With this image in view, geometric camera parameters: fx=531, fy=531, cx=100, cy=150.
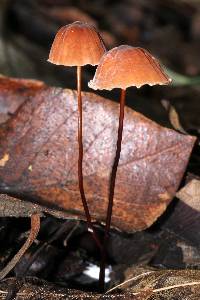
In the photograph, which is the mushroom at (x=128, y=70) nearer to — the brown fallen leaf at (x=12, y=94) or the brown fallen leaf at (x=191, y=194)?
the brown fallen leaf at (x=191, y=194)

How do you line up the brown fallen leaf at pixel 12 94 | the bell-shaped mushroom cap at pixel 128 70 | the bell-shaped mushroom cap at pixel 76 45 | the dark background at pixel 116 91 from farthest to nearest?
1. the brown fallen leaf at pixel 12 94
2. the dark background at pixel 116 91
3. the bell-shaped mushroom cap at pixel 76 45
4. the bell-shaped mushroom cap at pixel 128 70

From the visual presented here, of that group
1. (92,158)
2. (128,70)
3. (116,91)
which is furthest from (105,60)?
(116,91)

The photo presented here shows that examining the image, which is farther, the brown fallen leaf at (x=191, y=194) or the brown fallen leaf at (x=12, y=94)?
the brown fallen leaf at (x=12, y=94)

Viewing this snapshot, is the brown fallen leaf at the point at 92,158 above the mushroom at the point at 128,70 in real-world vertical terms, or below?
below

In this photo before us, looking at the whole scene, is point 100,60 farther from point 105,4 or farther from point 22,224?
point 105,4

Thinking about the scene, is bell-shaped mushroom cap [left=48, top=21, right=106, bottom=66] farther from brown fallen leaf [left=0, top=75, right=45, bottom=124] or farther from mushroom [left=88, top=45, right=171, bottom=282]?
brown fallen leaf [left=0, top=75, right=45, bottom=124]

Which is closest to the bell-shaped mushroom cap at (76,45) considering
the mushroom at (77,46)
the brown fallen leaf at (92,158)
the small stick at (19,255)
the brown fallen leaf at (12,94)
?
the mushroom at (77,46)
